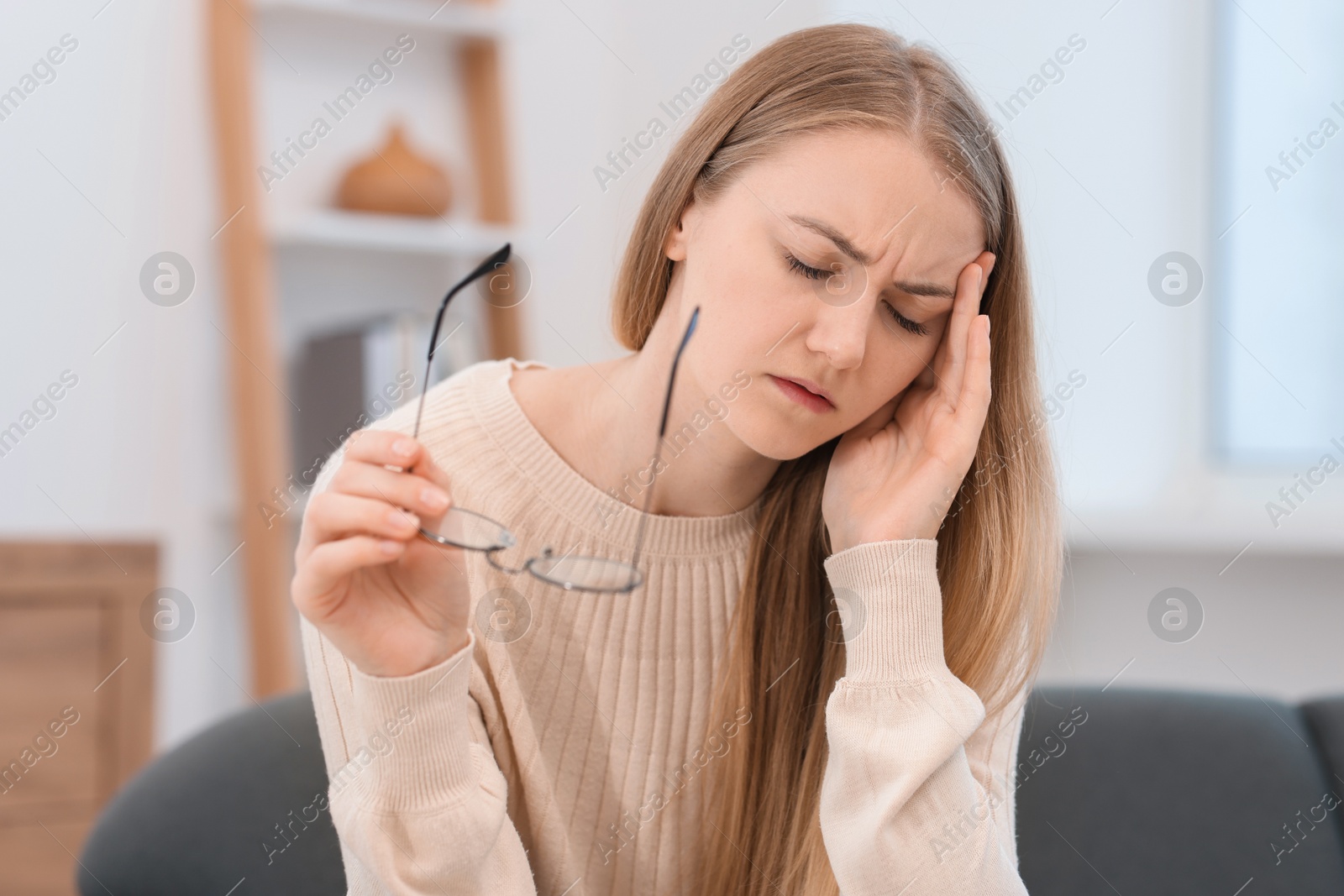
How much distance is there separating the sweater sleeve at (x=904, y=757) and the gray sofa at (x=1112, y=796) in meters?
0.22

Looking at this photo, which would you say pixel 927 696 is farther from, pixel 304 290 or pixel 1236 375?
pixel 304 290

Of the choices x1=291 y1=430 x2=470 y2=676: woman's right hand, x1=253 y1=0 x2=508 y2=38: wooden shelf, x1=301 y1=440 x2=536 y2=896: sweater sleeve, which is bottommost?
x1=301 y1=440 x2=536 y2=896: sweater sleeve

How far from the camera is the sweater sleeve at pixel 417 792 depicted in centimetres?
87

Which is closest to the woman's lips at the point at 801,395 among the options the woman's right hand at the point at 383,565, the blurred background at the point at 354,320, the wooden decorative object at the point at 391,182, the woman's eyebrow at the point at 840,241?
the woman's eyebrow at the point at 840,241

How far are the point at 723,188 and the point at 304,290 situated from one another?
1.42 metres

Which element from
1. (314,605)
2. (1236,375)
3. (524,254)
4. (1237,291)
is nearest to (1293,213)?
(1237,291)

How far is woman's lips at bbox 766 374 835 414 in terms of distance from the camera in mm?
982

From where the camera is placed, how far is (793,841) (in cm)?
110

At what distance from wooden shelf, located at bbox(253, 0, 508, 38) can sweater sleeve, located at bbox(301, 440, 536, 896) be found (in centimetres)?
157

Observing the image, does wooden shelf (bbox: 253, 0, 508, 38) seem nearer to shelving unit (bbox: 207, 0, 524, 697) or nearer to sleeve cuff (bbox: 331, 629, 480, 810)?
shelving unit (bbox: 207, 0, 524, 697)

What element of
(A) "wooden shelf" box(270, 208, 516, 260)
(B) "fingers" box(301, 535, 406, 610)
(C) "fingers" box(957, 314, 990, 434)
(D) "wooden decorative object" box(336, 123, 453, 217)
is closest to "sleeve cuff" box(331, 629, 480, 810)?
(B) "fingers" box(301, 535, 406, 610)

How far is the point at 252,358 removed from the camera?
2035mm

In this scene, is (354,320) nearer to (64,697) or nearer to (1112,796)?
(64,697)

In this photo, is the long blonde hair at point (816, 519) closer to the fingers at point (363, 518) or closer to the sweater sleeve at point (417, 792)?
the sweater sleeve at point (417, 792)
